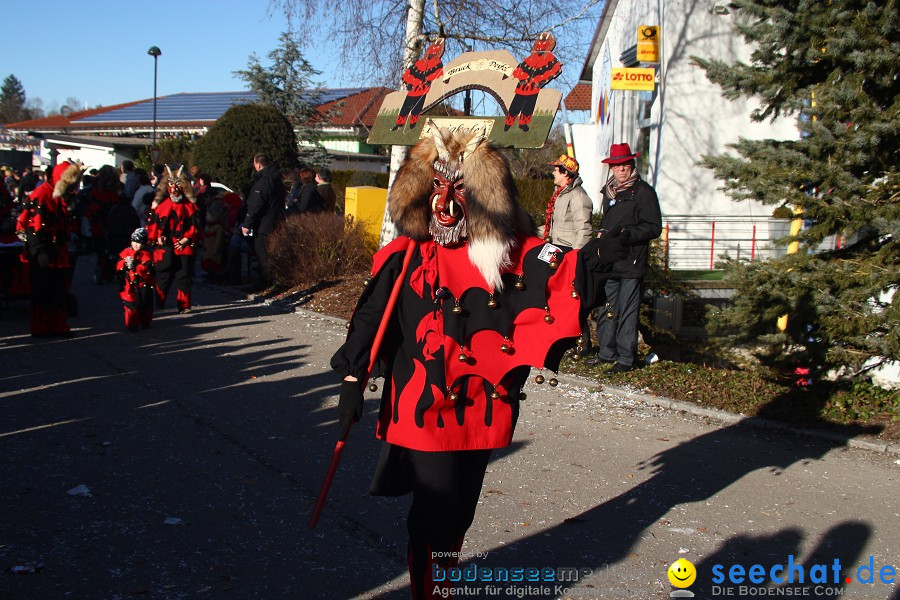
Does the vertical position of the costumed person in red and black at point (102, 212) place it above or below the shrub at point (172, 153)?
below

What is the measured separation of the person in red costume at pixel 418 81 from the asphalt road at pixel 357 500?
199 inches

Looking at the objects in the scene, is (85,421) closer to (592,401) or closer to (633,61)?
(592,401)

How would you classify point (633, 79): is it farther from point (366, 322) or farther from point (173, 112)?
point (173, 112)

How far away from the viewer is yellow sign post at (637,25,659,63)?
15.8m

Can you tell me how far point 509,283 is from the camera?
12.4ft

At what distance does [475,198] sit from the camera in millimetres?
3668

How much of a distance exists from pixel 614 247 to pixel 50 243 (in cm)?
794

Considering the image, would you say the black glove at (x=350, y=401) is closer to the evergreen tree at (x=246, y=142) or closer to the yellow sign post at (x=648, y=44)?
the yellow sign post at (x=648, y=44)

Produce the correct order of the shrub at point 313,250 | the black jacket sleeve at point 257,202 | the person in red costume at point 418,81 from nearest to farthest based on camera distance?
the person in red costume at point 418,81
the shrub at point 313,250
the black jacket sleeve at point 257,202

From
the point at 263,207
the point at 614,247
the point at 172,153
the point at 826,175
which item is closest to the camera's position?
the point at 614,247

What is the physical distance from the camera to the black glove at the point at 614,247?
11.6 ft

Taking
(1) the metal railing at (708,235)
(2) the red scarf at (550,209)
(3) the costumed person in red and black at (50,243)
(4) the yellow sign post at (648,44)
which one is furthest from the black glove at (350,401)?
(4) the yellow sign post at (648,44)

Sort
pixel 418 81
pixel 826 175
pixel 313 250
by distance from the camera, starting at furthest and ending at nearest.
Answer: pixel 313 250 → pixel 418 81 → pixel 826 175

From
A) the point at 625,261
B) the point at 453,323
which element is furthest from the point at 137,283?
the point at 453,323
